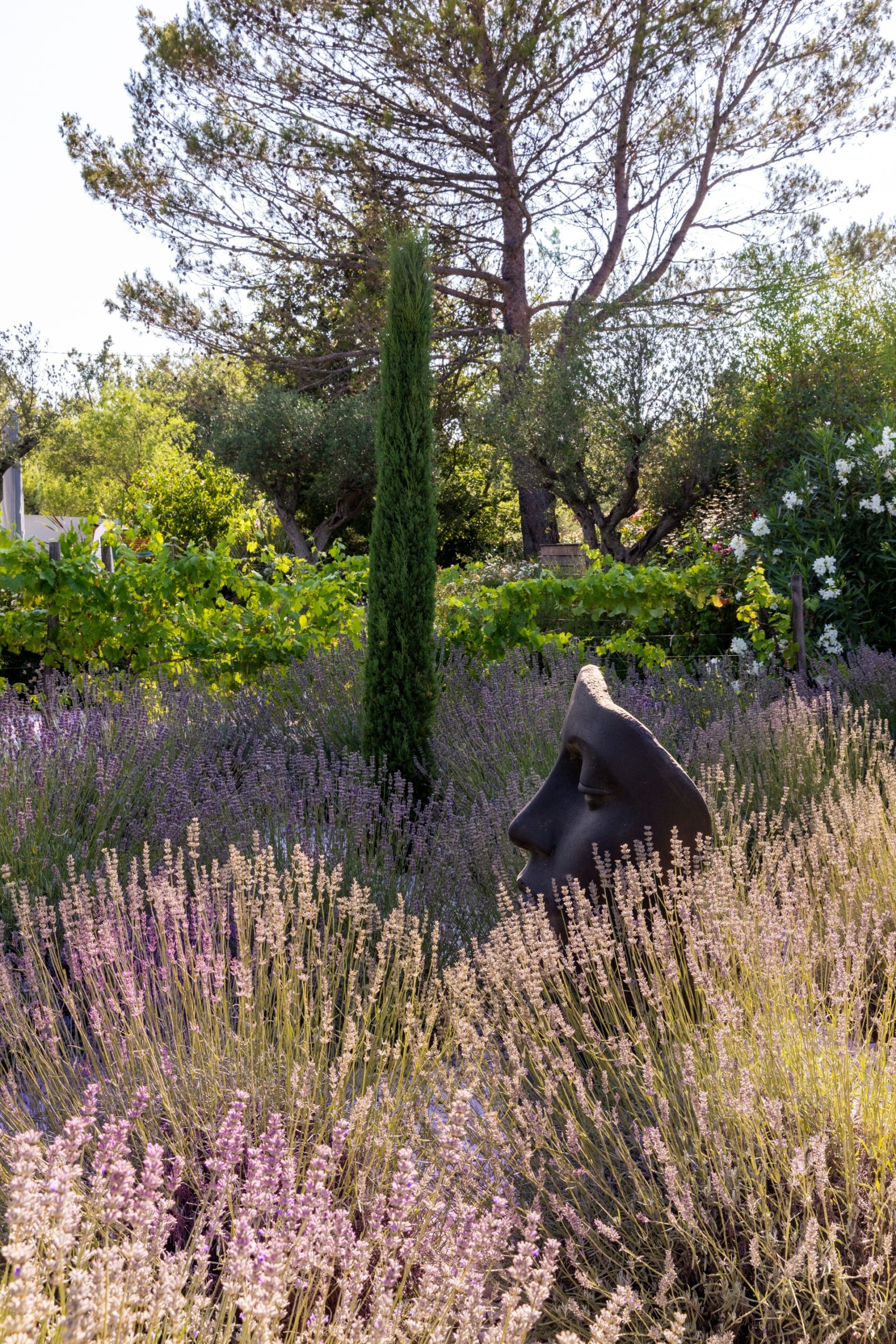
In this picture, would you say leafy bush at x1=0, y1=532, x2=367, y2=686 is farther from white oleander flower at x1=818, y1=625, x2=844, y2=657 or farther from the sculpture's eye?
the sculpture's eye

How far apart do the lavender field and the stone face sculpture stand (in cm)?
12

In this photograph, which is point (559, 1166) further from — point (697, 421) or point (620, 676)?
point (697, 421)

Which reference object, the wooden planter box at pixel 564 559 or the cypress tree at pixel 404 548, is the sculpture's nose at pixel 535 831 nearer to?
the cypress tree at pixel 404 548

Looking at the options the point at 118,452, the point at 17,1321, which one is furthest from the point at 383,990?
the point at 118,452

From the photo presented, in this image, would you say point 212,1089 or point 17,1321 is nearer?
point 17,1321

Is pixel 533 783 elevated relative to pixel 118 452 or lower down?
lower down

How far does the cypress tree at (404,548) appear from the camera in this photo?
515cm

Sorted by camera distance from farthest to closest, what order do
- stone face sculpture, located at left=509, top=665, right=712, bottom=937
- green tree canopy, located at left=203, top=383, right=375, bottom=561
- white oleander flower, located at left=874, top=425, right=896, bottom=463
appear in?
1. green tree canopy, located at left=203, top=383, right=375, bottom=561
2. white oleander flower, located at left=874, top=425, right=896, bottom=463
3. stone face sculpture, located at left=509, top=665, right=712, bottom=937

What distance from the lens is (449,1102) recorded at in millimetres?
1861

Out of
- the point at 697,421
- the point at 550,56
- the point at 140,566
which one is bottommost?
the point at 140,566

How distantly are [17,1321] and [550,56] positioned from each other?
16.3 m

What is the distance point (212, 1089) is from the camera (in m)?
1.96

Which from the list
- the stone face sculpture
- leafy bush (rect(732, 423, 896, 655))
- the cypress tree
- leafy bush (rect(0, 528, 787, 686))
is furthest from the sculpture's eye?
leafy bush (rect(732, 423, 896, 655))

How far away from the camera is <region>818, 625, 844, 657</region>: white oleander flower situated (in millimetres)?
6879
